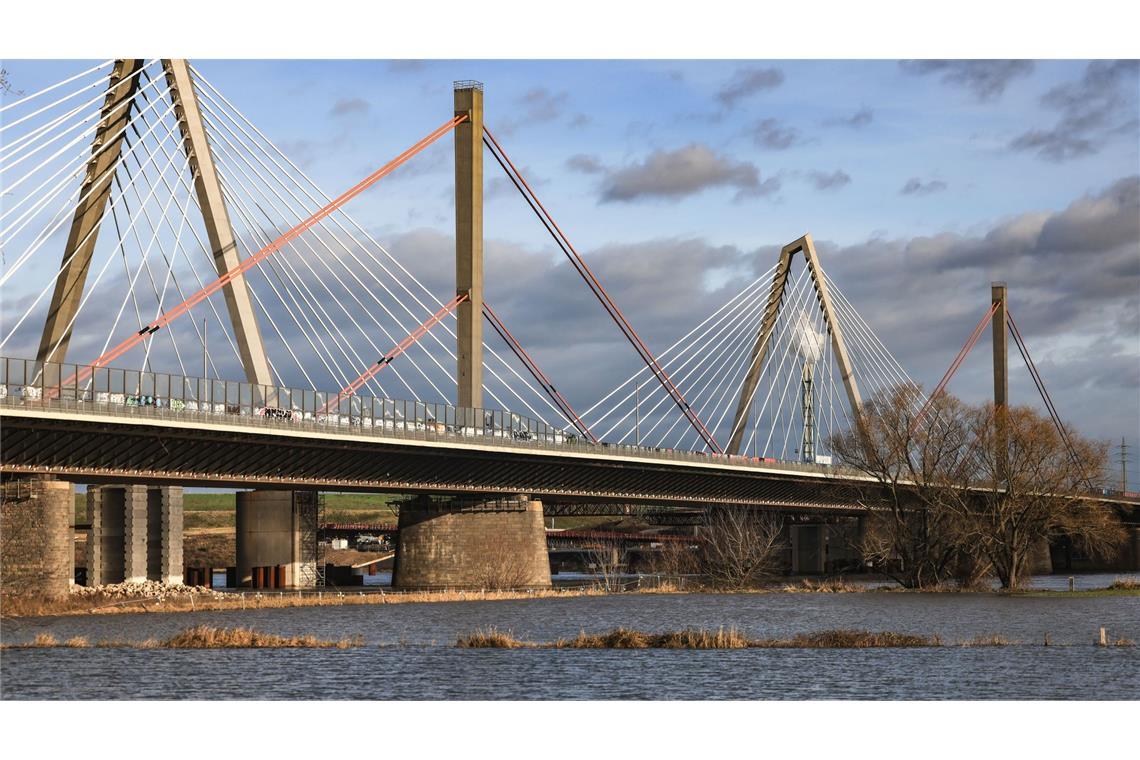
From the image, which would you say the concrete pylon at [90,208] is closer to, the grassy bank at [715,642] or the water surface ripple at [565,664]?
the water surface ripple at [565,664]

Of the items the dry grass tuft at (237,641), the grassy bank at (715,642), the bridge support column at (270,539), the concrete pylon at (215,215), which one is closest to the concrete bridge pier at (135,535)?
the bridge support column at (270,539)

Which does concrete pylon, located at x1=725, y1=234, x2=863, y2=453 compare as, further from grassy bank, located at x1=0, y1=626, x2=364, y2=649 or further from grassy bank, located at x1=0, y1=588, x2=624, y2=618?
grassy bank, located at x1=0, y1=626, x2=364, y2=649

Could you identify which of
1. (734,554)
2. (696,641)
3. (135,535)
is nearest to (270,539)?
(135,535)

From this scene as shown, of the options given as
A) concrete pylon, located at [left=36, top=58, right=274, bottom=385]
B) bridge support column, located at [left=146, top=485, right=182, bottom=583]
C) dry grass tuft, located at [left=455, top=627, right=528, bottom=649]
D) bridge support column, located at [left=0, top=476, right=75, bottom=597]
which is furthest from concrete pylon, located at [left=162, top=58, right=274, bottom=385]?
dry grass tuft, located at [left=455, top=627, right=528, bottom=649]

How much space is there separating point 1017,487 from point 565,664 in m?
51.9

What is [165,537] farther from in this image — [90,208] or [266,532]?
[90,208]

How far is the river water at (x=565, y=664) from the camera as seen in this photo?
37.8m

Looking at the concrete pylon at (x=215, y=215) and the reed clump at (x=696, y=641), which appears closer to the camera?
the reed clump at (x=696, y=641)

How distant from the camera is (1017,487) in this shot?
88.8 m

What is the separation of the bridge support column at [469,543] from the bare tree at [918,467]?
2042 centimetres

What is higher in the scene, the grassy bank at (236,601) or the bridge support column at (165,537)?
the bridge support column at (165,537)

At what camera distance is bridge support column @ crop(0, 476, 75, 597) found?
6506 centimetres
